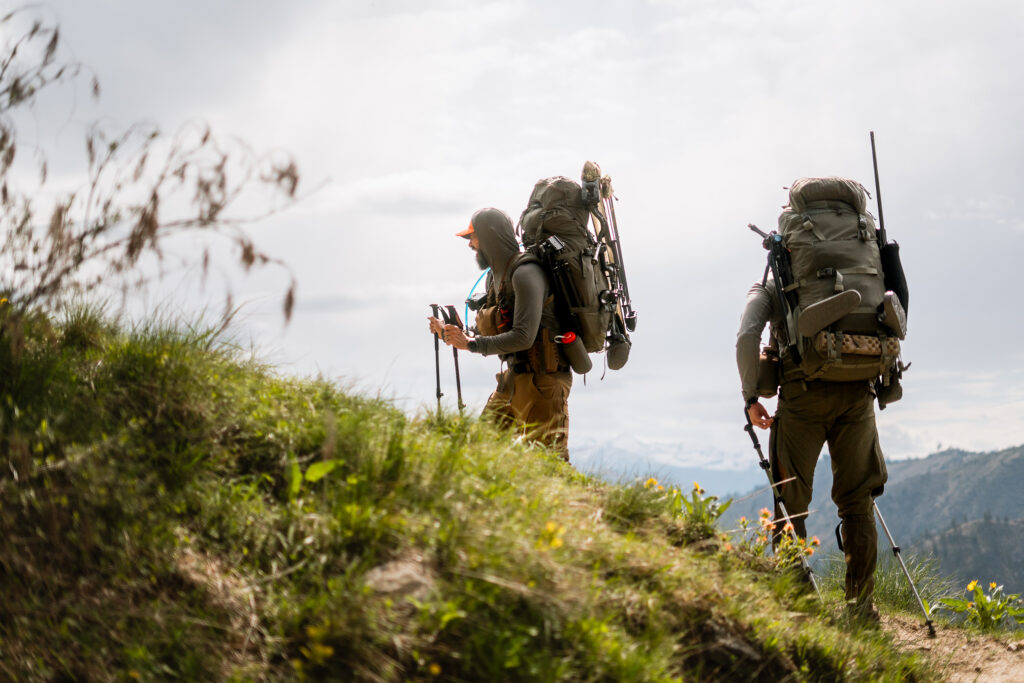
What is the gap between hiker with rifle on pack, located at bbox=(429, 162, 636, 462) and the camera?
7.34m

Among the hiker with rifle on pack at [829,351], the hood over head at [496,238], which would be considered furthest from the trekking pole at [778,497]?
the hood over head at [496,238]

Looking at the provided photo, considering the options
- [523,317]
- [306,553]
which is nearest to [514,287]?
[523,317]

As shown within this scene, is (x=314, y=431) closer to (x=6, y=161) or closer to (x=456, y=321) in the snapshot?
(x=6, y=161)

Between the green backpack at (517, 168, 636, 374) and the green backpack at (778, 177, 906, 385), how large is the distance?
169 cm

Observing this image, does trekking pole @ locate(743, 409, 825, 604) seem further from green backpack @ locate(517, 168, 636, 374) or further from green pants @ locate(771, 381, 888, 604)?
green backpack @ locate(517, 168, 636, 374)

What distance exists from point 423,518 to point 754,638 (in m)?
1.95

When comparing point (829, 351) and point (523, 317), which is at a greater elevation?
point (523, 317)

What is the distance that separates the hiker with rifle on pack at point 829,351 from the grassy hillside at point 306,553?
5.74 feet

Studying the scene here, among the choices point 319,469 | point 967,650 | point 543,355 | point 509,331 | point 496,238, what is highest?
point 496,238

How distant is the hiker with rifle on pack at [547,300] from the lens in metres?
7.34

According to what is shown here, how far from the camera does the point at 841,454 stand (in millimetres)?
6715

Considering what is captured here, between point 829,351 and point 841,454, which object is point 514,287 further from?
point 841,454

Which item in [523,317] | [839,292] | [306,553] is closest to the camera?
[306,553]

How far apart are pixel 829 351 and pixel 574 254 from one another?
234 centimetres
